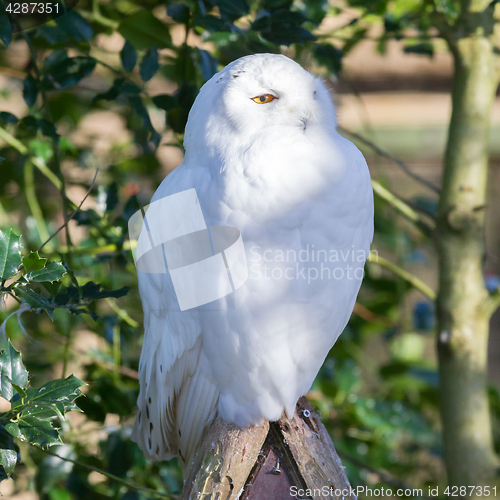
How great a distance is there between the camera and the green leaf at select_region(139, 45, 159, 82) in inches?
58.1

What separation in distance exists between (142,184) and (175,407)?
1996mm

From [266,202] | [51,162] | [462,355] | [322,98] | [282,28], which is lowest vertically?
[462,355]

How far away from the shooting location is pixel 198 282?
3.83 feet

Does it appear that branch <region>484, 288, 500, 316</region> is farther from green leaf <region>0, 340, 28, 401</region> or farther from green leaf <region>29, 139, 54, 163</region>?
green leaf <region>29, 139, 54, 163</region>

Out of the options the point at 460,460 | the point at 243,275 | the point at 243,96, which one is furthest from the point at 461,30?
the point at 460,460

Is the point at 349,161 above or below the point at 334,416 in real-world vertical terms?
above

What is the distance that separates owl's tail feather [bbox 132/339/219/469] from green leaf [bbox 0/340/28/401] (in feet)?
1.32

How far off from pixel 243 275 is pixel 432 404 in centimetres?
182

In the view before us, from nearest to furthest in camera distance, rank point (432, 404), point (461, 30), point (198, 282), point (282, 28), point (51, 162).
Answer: point (198, 282)
point (282, 28)
point (461, 30)
point (51, 162)
point (432, 404)

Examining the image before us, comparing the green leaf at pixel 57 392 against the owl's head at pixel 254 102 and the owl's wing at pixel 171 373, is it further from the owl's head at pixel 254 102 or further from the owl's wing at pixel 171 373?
the owl's head at pixel 254 102

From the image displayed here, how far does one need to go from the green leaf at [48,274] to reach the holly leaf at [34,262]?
0.01 metres

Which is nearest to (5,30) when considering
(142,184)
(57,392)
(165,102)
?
(165,102)

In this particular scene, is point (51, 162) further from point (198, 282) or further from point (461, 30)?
point (461, 30)

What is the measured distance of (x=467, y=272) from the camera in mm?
1772
